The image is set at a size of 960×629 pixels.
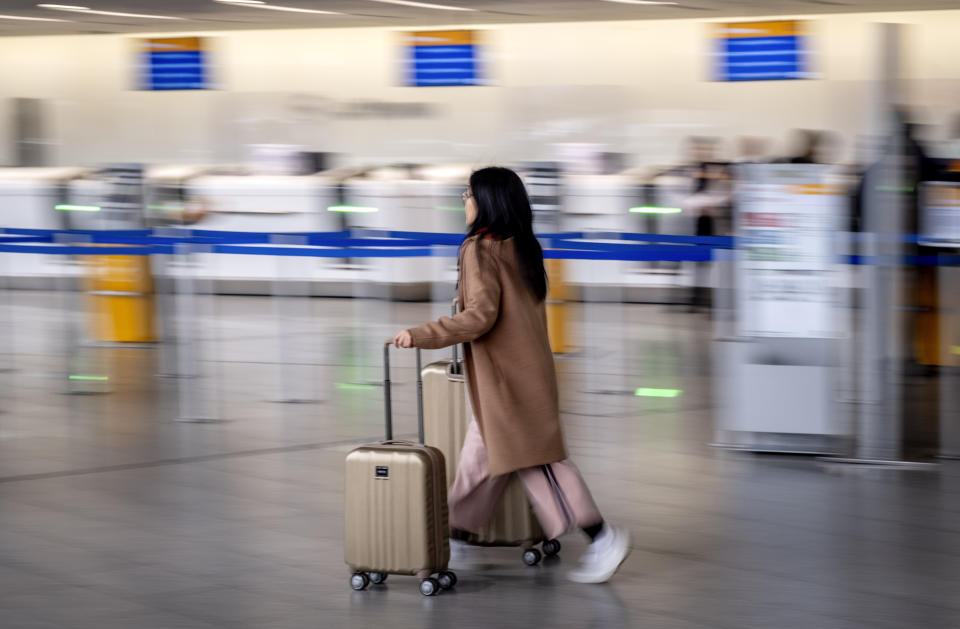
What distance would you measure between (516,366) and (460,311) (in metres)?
0.28

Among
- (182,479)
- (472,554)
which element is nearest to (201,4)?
(182,479)

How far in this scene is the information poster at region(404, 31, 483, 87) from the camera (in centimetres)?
1938

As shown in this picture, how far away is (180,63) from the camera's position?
65.9ft

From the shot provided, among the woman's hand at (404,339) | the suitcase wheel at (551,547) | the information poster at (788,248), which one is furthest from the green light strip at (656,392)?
the woman's hand at (404,339)

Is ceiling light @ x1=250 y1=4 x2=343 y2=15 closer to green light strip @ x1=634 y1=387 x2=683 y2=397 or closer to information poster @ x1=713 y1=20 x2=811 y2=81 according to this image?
information poster @ x1=713 y1=20 x2=811 y2=81

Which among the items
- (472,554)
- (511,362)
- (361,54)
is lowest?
(472,554)

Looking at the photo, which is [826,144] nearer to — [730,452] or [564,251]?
[564,251]

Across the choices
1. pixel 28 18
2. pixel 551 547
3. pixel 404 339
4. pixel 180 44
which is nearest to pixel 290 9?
pixel 180 44

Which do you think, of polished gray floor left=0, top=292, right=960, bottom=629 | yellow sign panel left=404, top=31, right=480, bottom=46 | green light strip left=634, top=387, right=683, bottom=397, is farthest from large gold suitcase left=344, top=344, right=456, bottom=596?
yellow sign panel left=404, top=31, right=480, bottom=46

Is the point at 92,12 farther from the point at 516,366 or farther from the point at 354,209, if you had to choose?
the point at 516,366

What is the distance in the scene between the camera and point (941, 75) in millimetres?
18156

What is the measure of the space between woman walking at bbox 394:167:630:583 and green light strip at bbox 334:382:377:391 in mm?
5077

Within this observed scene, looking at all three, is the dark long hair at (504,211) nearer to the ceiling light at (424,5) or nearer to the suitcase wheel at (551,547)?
the suitcase wheel at (551,547)

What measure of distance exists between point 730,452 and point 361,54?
47.2ft
